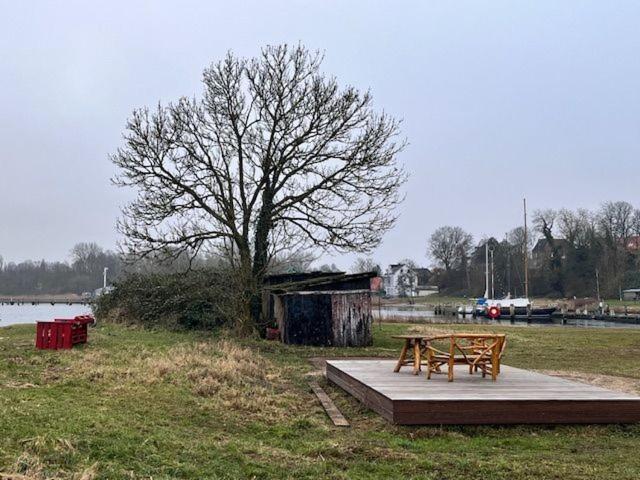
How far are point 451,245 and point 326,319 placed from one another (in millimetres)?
86888

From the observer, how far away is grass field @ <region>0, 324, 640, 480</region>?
183 inches

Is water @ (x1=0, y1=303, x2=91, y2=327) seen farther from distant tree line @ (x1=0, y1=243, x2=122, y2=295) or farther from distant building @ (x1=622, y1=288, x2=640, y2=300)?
distant building @ (x1=622, y1=288, x2=640, y2=300)

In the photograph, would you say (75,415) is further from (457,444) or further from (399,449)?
(457,444)

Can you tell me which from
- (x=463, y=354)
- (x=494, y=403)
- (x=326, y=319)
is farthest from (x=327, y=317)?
(x=494, y=403)

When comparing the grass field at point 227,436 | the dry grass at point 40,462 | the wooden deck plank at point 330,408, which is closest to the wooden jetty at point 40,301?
the grass field at point 227,436

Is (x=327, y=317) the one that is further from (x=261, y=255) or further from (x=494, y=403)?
(x=494, y=403)

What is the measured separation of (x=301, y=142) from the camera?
19.8 meters

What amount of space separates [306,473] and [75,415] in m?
2.58

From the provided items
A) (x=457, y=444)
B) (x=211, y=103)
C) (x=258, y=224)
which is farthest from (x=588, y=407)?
(x=211, y=103)

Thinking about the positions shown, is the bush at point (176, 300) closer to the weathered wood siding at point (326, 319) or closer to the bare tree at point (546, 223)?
the weathered wood siding at point (326, 319)

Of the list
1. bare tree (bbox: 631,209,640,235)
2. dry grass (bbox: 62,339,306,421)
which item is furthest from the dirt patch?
bare tree (bbox: 631,209,640,235)

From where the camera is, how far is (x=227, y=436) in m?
6.06

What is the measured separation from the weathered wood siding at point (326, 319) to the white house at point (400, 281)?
9178 cm

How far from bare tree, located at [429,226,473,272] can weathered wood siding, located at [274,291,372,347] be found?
8539 centimetres
